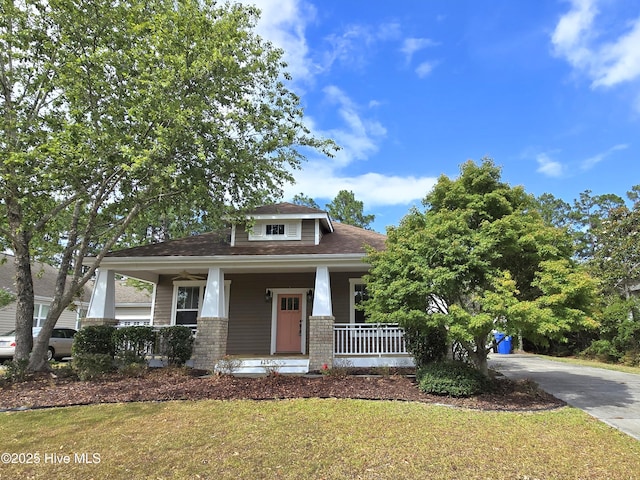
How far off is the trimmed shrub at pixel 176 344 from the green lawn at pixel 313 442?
11.8 feet

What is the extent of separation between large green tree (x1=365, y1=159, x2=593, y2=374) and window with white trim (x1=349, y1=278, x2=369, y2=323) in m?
4.30

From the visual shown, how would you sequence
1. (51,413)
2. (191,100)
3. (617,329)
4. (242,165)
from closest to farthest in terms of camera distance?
1. (51,413)
2. (191,100)
3. (242,165)
4. (617,329)

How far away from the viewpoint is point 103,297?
11.5 metres

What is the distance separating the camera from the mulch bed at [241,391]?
7.28m

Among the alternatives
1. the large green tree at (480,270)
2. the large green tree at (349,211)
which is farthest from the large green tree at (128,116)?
the large green tree at (349,211)

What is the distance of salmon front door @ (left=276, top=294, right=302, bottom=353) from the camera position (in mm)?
13430

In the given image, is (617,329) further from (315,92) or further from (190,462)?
(190,462)

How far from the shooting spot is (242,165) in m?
10.4

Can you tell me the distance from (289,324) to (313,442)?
8564mm

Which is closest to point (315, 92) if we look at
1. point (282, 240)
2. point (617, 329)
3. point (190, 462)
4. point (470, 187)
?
point (282, 240)

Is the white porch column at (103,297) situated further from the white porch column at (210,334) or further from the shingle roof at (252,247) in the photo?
the white porch column at (210,334)

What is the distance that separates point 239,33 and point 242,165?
3.34 m

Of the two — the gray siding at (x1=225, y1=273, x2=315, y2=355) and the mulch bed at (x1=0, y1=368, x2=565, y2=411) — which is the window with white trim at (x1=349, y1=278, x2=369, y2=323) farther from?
the mulch bed at (x1=0, y1=368, x2=565, y2=411)

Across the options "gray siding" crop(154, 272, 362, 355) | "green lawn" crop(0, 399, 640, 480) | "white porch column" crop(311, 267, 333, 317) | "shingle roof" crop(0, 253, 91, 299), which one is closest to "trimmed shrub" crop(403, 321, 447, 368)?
"white porch column" crop(311, 267, 333, 317)
